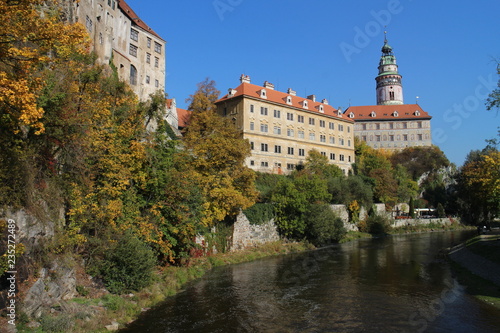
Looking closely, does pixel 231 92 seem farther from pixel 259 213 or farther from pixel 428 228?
pixel 428 228

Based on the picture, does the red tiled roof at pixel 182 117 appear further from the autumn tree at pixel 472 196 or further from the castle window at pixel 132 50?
the autumn tree at pixel 472 196

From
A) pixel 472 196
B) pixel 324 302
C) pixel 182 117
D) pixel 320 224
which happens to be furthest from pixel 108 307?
pixel 472 196

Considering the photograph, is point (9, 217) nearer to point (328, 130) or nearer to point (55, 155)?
point (55, 155)

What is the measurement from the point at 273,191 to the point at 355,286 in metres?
18.3

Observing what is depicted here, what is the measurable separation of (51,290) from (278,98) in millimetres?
43846

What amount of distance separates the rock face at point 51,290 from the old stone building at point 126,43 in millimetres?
17159

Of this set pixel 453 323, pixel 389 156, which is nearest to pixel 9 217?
pixel 453 323

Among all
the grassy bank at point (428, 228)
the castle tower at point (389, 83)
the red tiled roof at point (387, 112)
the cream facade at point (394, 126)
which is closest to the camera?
the grassy bank at point (428, 228)

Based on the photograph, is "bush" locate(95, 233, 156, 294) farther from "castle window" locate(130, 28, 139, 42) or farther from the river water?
"castle window" locate(130, 28, 139, 42)

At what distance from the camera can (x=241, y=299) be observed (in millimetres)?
16828

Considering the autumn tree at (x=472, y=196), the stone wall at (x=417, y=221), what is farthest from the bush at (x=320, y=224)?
the stone wall at (x=417, y=221)

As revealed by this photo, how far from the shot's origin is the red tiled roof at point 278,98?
160 ft

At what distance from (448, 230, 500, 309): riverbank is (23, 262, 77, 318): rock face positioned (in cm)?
1720

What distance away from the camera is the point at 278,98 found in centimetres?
5234
